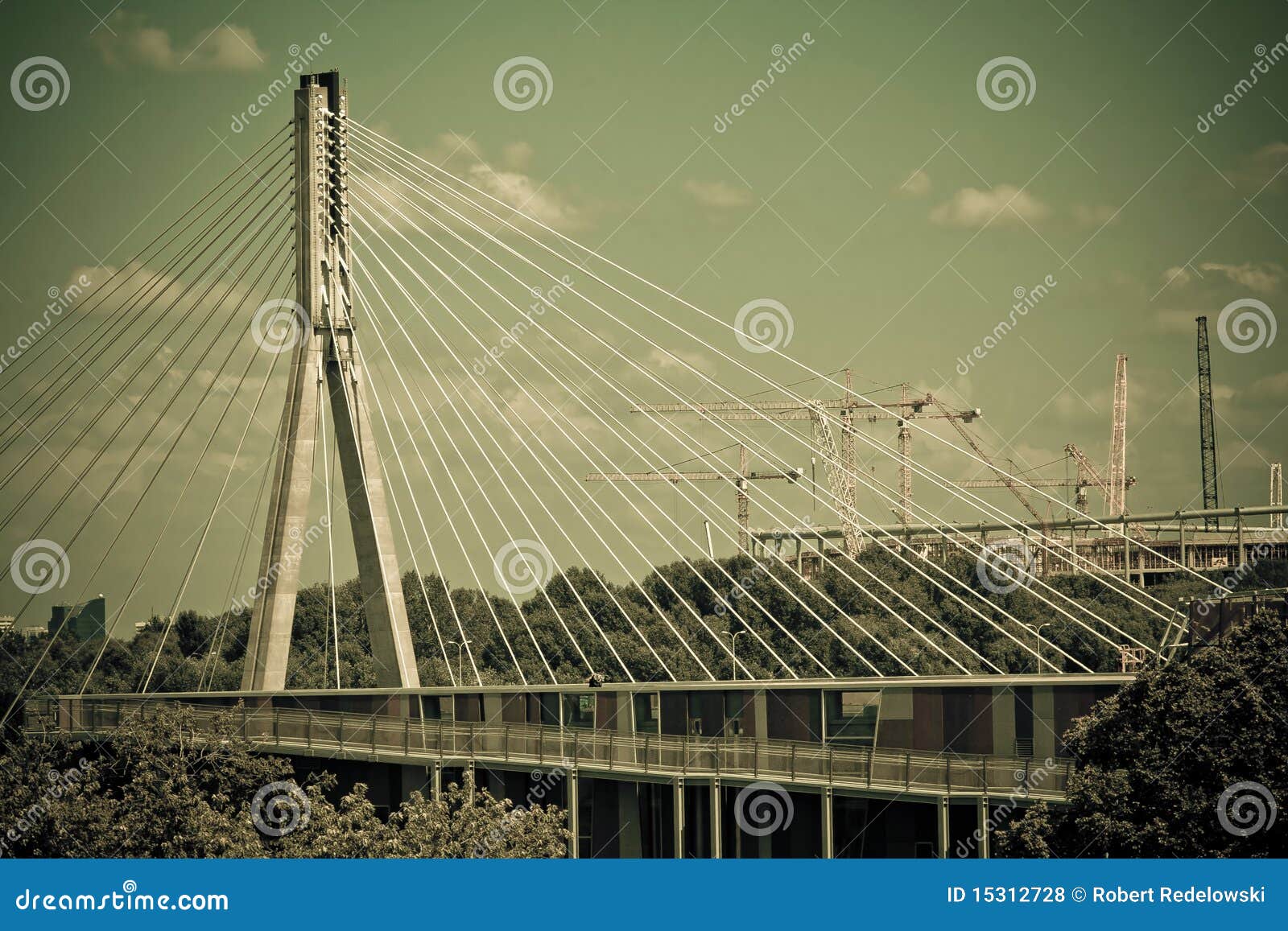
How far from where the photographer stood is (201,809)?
3180 cm

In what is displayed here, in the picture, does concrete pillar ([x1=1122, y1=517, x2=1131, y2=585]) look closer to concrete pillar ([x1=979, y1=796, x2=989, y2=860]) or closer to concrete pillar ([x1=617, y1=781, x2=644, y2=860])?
concrete pillar ([x1=979, y1=796, x2=989, y2=860])

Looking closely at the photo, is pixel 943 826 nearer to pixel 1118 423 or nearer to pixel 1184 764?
pixel 1184 764

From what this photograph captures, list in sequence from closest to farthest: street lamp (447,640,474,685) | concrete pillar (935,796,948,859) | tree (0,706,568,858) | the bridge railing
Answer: tree (0,706,568,858)
concrete pillar (935,796,948,859)
the bridge railing
street lamp (447,640,474,685)

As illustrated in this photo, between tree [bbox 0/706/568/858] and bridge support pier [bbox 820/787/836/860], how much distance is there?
5.07 meters

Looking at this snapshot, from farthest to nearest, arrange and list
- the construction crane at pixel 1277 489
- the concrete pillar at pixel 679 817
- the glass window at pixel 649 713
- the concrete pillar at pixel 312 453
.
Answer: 1. the construction crane at pixel 1277 489
2. the concrete pillar at pixel 312 453
3. the glass window at pixel 649 713
4. the concrete pillar at pixel 679 817

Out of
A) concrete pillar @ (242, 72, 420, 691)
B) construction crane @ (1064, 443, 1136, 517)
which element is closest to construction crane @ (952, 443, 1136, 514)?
construction crane @ (1064, 443, 1136, 517)

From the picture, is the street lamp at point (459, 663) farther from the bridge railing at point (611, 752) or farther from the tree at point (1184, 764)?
the tree at point (1184, 764)

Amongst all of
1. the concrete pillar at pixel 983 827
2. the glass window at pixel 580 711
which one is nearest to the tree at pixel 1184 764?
the concrete pillar at pixel 983 827

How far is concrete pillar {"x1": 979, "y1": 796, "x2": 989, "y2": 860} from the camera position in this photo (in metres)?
28.9

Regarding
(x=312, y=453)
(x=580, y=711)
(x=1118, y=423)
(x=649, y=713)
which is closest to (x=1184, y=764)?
(x=649, y=713)

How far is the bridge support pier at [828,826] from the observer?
31000 millimetres

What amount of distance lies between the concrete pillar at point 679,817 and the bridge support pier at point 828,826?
305 cm

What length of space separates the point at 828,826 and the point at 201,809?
12187 millimetres

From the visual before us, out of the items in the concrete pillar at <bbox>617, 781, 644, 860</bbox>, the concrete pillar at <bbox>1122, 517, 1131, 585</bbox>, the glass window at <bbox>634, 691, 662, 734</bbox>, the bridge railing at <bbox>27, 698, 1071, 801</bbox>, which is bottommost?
the concrete pillar at <bbox>617, 781, 644, 860</bbox>
